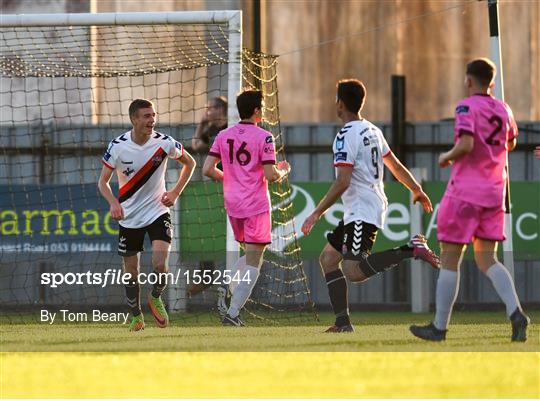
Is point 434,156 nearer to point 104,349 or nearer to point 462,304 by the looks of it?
point 462,304

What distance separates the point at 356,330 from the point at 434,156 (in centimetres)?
614

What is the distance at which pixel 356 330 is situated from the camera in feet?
34.5

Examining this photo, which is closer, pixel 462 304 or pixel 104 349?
pixel 104 349

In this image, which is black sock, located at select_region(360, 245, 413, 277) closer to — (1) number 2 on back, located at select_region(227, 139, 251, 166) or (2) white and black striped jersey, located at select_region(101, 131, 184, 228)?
(1) number 2 on back, located at select_region(227, 139, 251, 166)

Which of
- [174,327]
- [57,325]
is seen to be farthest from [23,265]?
[174,327]

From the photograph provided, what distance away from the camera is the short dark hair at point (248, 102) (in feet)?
34.7

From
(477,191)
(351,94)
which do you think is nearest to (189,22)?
(351,94)

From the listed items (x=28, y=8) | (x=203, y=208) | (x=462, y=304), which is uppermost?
(x=28, y=8)

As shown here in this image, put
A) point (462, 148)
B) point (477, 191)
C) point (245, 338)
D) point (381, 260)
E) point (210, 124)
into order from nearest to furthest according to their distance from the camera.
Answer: point (462, 148) → point (477, 191) → point (245, 338) → point (381, 260) → point (210, 124)

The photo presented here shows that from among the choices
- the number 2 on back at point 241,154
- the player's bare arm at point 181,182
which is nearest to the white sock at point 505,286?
the number 2 on back at point 241,154

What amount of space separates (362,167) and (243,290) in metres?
1.41

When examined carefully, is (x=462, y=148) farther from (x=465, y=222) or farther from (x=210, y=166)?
(x=210, y=166)

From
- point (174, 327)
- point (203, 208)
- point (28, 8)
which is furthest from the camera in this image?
point (28, 8)

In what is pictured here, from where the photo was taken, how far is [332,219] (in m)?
14.8
